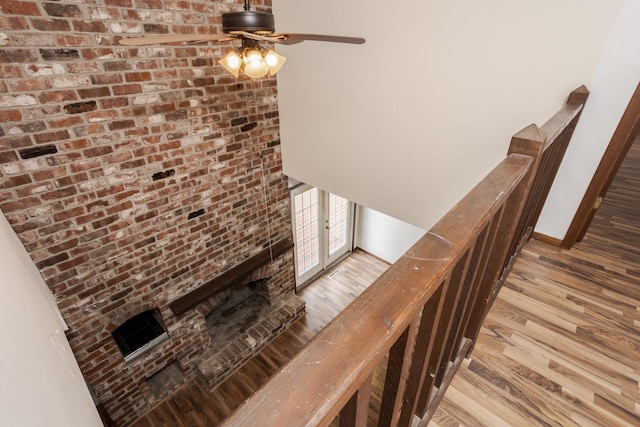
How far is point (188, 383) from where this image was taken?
3.80m

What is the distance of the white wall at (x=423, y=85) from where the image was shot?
182 cm

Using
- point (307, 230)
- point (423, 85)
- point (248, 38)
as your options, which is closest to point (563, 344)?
point (423, 85)

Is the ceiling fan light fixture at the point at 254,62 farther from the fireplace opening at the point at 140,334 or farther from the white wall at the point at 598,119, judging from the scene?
the fireplace opening at the point at 140,334

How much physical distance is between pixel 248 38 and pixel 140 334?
10.8ft

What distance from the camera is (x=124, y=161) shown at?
2455 millimetres

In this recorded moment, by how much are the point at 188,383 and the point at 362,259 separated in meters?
4.21

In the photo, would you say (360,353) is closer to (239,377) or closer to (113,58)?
(113,58)

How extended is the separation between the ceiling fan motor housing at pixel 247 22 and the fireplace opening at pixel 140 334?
298 centimetres

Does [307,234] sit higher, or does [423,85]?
[423,85]

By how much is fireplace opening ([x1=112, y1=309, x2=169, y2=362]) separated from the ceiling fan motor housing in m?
2.98

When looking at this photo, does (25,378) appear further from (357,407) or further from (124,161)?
(124,161)

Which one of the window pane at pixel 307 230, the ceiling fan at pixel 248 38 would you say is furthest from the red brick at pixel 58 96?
the window pane at pixel 307 230

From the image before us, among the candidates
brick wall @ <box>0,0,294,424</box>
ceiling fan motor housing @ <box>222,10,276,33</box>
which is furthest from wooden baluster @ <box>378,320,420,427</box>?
brick wall @ <box>0,0,294,424</box>

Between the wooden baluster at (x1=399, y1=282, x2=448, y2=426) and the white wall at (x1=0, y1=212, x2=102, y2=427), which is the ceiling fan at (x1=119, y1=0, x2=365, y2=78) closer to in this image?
the white wall at (x1=0, y1=212, x2=102, y2=427)
